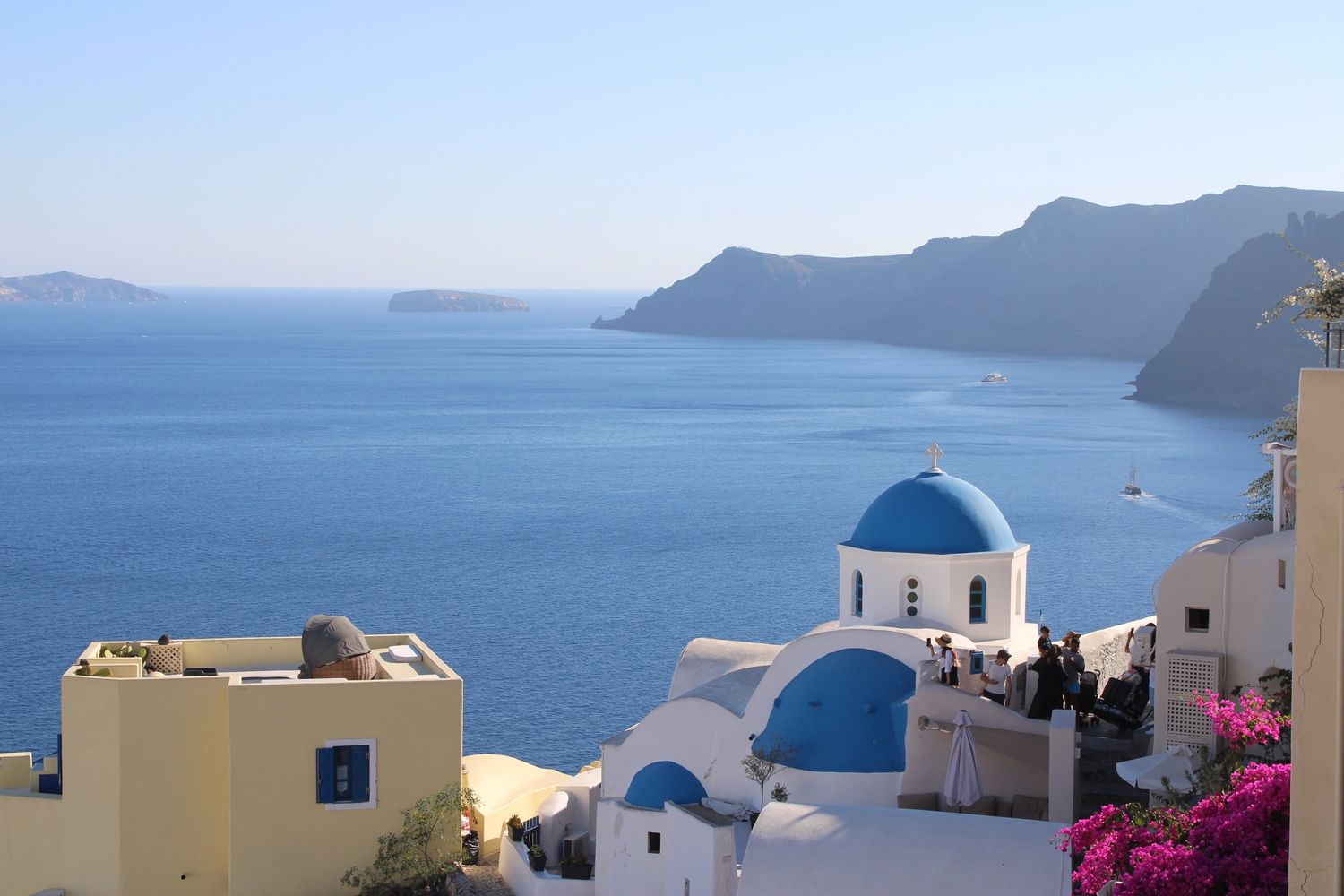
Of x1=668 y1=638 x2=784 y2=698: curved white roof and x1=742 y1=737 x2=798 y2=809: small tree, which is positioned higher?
x1=668 y1=638 x2=784 y2=698: curved white roof

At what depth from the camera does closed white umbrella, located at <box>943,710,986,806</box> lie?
16.8 metres

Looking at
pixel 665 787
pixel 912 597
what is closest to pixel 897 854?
pixel 665 787

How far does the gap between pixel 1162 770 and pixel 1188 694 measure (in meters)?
0.91

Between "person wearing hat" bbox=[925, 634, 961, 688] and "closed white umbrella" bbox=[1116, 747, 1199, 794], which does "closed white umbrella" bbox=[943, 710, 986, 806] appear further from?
"closed white umbrella" bbox=[1116, 747, 1199, 794]

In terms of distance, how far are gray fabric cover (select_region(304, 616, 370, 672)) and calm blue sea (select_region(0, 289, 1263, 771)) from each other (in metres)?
14.4

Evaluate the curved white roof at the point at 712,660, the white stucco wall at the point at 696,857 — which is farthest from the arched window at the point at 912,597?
the white stucco wall at the point at 696,857

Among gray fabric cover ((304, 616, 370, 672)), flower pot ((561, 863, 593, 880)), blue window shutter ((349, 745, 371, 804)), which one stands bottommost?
flower pot ((561, 863, 593, 880))

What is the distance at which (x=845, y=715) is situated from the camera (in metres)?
18.6

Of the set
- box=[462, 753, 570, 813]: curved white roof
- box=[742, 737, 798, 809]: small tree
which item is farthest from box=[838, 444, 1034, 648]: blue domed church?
box=[462, 753, 570, 813]: curved white roof

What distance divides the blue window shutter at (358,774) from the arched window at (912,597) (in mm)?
7652

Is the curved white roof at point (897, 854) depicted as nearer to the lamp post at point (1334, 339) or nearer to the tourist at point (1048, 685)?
the tourist at point (1048, 685)

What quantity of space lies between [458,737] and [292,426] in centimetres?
8160

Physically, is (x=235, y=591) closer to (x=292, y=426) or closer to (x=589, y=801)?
(x=589, y=801)

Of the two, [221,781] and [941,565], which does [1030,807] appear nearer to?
[941,565]
